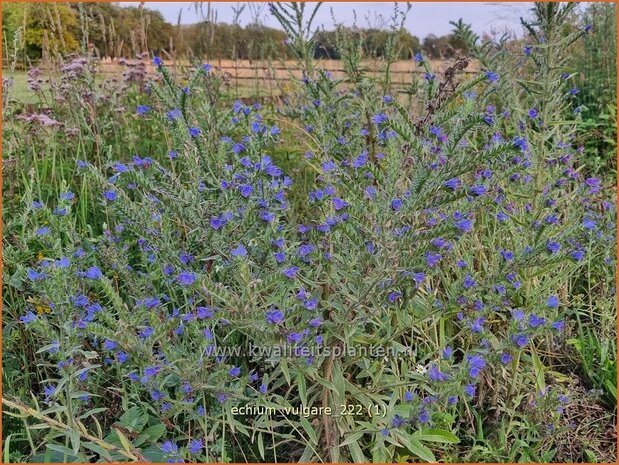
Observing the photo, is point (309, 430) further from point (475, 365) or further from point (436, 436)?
point (475, 365)

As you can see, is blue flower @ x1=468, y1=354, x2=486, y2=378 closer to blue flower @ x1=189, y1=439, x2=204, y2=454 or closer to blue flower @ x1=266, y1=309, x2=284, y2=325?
blue flower @ x1=266, y1=309, x2=284, y2=325

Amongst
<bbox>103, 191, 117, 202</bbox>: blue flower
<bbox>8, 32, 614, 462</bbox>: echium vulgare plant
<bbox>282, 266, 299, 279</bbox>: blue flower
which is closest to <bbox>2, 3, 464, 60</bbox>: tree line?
<bbox>8, 32, 614, 462</bbox>: echium vulgare plant

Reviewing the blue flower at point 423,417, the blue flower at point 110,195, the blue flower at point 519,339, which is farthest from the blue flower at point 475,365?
the blue flower at point 110,195

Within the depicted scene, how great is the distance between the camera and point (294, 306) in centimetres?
183

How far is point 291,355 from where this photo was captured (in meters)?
1.82

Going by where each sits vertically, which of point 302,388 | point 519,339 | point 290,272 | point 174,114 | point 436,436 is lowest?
point 436,436

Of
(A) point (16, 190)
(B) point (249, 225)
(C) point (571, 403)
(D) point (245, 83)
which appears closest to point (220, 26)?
(D) point (245, 83)

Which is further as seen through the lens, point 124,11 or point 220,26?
point 124,11

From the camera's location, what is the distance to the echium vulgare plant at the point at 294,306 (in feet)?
5.63

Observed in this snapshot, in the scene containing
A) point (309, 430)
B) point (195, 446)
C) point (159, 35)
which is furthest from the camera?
point (159, 35)

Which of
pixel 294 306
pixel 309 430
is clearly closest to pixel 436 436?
pixel 309 430

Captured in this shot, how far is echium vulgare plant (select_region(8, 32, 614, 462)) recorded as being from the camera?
1.72m

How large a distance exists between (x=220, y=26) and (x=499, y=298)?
3461 mm

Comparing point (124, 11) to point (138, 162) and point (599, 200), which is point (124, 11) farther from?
point (599, 200)
